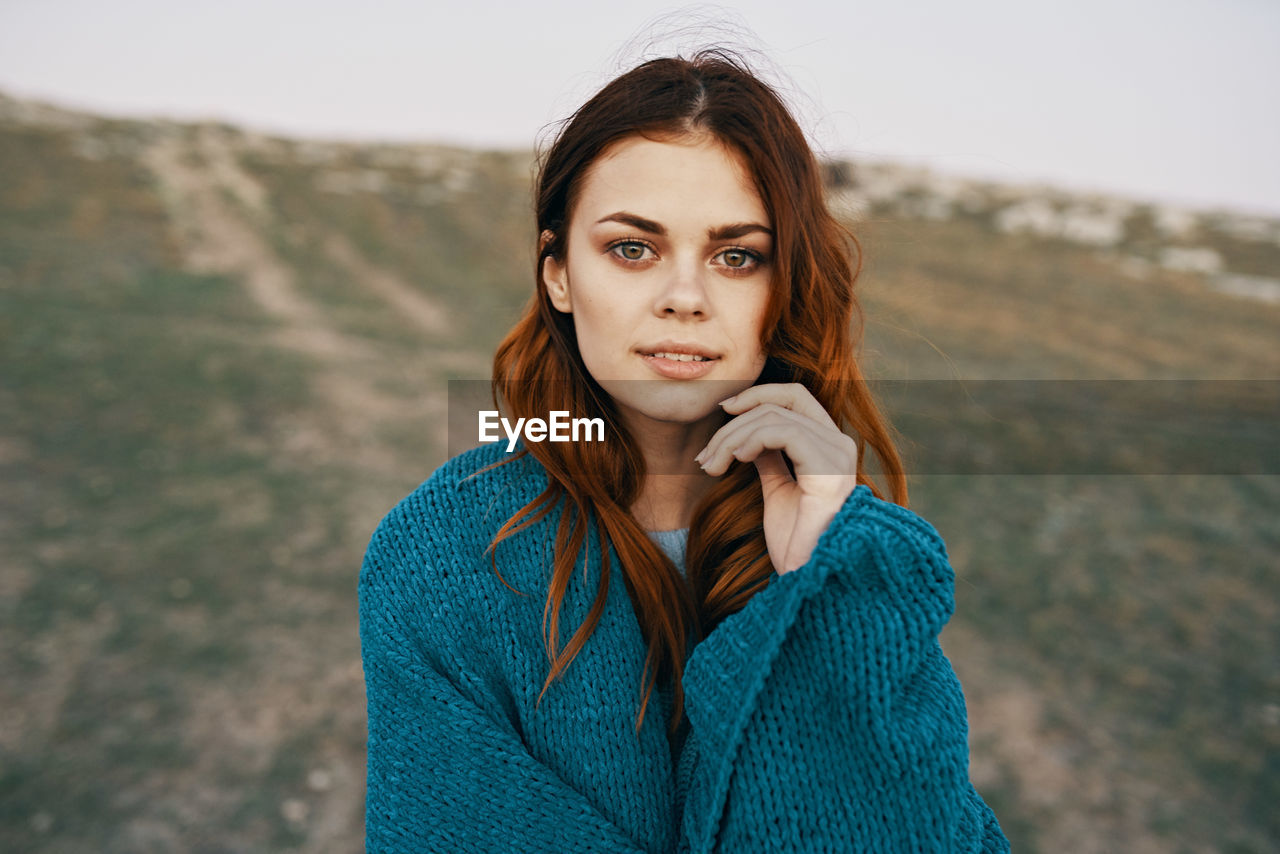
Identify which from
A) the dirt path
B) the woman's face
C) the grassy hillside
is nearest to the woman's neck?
the woman's face

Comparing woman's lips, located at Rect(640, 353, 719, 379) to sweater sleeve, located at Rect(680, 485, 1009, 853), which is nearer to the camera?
sweater sleeve, located at Rect(680, 485, 1009, 853)

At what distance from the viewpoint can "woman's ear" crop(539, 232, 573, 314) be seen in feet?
5.93

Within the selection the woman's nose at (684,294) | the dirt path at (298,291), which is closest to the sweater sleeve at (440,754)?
the woman's nose at (684,294)

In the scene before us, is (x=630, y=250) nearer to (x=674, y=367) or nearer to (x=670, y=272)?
(x=670, y=272)

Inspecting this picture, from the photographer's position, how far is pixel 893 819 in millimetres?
1399

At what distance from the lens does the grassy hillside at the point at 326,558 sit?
3799 millimetres

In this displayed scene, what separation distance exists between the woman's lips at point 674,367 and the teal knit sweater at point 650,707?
42 centimetres

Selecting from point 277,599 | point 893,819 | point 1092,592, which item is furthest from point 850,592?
point 1092,592

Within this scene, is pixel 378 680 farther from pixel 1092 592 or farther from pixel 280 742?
pixel 1092 592

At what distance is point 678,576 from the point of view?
181 cm

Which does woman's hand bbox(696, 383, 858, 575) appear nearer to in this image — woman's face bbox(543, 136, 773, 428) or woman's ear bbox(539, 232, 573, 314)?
woman's face bbox(543, 136, 773, 428)

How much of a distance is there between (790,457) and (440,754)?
922 millimetres

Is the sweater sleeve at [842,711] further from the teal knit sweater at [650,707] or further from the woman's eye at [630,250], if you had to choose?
the woman's eye at [630,250]

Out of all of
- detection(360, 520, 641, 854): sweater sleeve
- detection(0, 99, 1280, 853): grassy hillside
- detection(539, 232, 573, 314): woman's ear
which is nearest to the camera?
detection(360, 520, 641, 854): sweater sleeve
